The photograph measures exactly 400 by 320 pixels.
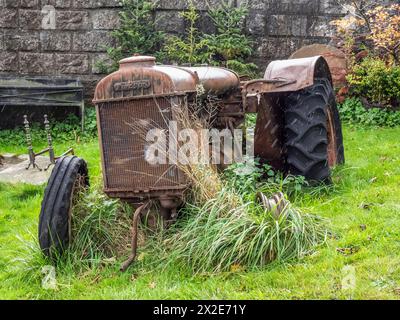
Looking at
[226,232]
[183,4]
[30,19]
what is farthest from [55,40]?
[226,232]

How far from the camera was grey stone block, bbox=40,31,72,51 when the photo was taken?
Result: 10.5 m

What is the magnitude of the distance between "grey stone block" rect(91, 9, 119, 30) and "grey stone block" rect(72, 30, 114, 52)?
Result: 102 millimetres

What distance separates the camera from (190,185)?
4.48 meters

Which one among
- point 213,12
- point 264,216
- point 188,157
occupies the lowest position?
point 264,216

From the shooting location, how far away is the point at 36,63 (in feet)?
34.6

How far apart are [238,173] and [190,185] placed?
33.9 inches

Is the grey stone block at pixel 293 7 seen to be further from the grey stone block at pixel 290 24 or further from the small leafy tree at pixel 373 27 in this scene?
the small leafy tree at pixel 373 27

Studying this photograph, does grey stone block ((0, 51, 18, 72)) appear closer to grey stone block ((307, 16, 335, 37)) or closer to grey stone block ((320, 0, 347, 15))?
grey stone block ((307, 16, 335, 37))

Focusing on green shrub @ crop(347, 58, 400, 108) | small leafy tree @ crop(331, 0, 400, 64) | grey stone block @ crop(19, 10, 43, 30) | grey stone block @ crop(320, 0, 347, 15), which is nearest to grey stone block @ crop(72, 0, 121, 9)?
grey stone block @ crop(19, 10, 43, 30)

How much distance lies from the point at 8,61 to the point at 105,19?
6.01 ft

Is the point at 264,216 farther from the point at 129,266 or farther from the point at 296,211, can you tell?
the point at 129,266

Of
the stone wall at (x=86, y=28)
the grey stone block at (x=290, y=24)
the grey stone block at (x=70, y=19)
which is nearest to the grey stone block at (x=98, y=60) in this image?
the stone wall at (x=86, y=28)

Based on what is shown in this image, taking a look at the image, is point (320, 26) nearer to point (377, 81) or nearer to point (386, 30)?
point (386, 30)
